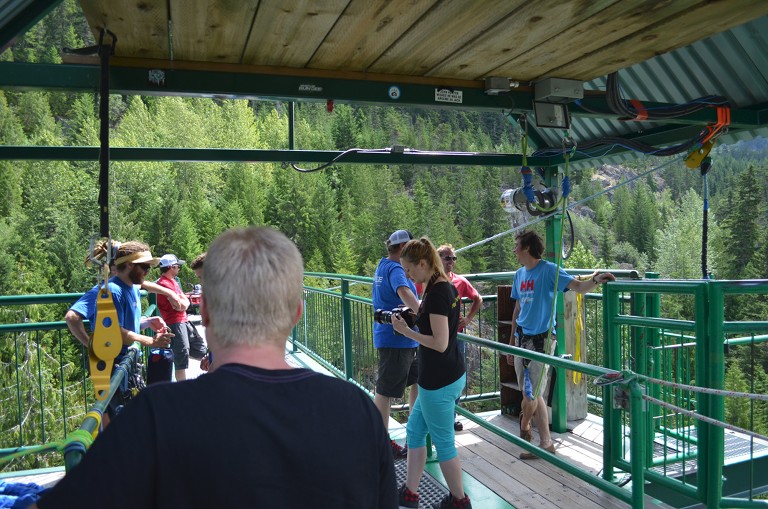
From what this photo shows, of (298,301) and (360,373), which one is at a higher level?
(298,301)

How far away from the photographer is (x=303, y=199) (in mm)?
79938

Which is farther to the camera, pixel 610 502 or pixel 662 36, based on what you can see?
pixel 610 502

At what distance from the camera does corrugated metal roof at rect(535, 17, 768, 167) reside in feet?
16.4

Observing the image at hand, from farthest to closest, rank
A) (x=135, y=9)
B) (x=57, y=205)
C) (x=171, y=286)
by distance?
A: (x=57, y=205) → (x=171, y=286) → (x=135, y=9)

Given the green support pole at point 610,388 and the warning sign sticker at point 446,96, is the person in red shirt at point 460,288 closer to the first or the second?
the green support pole at point 610,388

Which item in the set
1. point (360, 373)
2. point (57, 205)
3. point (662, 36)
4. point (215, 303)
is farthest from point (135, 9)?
point (57, 205)

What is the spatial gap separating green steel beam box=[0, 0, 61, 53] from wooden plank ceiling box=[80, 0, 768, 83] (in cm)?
32

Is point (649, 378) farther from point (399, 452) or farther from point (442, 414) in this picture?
point (399, 452)

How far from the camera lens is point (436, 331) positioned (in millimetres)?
3564

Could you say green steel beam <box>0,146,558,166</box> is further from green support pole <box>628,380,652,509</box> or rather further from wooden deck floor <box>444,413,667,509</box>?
green support pole <box>628,380,652,509</box>

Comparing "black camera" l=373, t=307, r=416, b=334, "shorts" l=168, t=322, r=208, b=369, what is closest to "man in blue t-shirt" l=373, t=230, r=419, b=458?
"black camera" l=373, t=307, r=416, b=334

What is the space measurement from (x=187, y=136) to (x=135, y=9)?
6924 cm

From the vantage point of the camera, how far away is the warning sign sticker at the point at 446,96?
163 inches

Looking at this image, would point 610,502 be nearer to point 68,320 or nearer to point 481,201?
point 68,320
